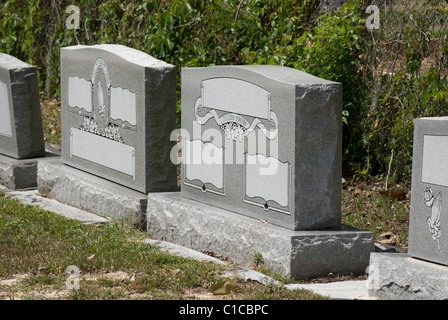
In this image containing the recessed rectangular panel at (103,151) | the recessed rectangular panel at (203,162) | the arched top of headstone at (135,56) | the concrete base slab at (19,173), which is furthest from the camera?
the concrete base slab at (19,173)

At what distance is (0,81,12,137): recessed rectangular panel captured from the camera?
773cm

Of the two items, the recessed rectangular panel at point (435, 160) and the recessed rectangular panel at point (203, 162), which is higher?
the recessed rectangular panel at point (435, 160)

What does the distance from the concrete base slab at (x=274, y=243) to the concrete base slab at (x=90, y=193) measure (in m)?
0.63

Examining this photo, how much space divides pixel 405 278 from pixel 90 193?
11.1 ft

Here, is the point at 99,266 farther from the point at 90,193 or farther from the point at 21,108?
the point at 21,108

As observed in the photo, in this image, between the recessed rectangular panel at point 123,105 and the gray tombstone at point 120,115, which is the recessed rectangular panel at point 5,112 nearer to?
the gray tombstone at point 120,115

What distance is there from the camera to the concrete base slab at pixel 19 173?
7578 millimetres

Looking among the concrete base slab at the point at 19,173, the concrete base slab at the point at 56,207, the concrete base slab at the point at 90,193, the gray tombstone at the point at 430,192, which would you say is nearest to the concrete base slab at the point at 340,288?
the gray tombstone at the point at 430,192

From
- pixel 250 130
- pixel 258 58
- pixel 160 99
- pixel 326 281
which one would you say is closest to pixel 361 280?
pixel 326 281

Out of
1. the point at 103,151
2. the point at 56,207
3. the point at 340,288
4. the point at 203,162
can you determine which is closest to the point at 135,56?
the point at 103,151

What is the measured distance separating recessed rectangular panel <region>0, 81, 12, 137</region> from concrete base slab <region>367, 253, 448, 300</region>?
4895 millimetres

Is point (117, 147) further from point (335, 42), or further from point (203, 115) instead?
point (335, 42)

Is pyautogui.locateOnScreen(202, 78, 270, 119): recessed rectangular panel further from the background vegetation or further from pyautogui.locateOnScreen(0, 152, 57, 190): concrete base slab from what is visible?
pyautogui.locateOnScreen(0, 152, 57, 190): concrete base slab

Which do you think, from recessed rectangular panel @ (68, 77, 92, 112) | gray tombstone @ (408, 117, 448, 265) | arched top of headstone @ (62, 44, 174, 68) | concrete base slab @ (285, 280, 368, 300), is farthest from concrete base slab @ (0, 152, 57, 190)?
gray tombstone @ (408, 117, 448, 265)
